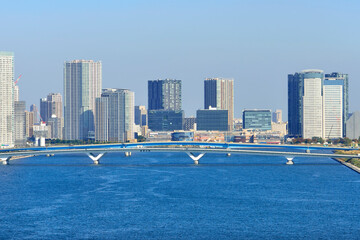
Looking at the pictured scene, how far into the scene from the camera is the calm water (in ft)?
195

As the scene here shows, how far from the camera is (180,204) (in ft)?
240

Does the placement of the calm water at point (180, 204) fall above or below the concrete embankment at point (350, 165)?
below

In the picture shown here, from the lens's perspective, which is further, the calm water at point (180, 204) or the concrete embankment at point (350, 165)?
the concrete embankment at point (350, 165)

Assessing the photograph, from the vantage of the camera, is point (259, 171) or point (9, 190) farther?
point (259, 171)

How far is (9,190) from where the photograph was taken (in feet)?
279

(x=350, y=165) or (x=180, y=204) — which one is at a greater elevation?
(x=350, y=165)

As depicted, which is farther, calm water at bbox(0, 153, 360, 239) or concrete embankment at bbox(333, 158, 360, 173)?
concrete embankment at bbox(333, 158, 360, 173)

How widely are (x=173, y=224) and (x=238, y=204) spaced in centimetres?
1214

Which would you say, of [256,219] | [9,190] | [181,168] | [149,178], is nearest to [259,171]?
[181,168]

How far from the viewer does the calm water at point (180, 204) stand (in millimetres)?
59344

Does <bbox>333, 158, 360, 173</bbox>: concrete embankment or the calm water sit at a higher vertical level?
<bbox>333, 158, 360, 173</bbox>: concrete embankment

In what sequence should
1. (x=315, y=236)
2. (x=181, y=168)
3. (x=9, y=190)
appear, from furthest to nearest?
(x=181, y=168) < (x=9, y=190) < (x=315, y=236)

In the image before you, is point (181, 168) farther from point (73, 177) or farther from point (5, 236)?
point (5, 236)

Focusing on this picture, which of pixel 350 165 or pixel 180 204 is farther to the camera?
pixel 350 165
